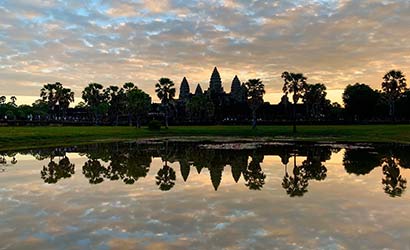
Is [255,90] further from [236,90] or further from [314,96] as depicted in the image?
[236,90]

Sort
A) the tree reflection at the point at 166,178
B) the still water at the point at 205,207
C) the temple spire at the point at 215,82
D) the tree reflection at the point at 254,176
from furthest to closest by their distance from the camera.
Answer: the temple spire at the point at 215,82 → the tree reflection at the point at 254,176 → the tree reflection at the point at 166,178 → the still water at the point at 205,207

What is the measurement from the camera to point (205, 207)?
1072 cm

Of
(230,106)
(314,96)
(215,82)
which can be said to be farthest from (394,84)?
(215,82)

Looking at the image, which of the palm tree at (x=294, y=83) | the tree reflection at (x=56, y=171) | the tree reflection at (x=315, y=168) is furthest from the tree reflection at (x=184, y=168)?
the palm tree at (x=294, y=83)

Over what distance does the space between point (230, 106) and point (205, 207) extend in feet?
370

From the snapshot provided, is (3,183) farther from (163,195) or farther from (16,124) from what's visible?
(16,124)

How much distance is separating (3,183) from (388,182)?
14494 mm

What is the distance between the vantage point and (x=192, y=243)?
24.8 ft

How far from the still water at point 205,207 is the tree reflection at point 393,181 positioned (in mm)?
36

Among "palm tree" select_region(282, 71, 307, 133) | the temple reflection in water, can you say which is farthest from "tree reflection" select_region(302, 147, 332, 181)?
"palm tree" select_region(282, 71, 307, 133)

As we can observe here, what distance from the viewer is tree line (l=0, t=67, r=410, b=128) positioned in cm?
8356

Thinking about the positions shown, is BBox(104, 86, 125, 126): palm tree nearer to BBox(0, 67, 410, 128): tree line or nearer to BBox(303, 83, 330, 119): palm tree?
BBox(0, 67, 410, 128): tree line

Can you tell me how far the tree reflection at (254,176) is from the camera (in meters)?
14.5

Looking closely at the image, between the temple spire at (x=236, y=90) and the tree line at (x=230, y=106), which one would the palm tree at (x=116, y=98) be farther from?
the temple spire at (x=236, y=90)
